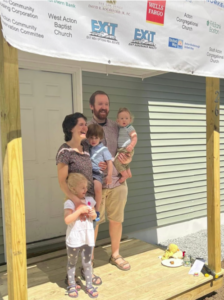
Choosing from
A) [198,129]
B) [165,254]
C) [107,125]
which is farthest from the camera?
[198,129]

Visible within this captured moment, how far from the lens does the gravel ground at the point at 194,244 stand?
4.51 m

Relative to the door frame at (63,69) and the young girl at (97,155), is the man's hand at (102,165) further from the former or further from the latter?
the door frame at (63,69)

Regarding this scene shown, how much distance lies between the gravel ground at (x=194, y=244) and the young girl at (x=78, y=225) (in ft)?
7.90

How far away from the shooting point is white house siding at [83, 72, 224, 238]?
14.7 feet

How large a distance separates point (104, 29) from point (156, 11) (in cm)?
55

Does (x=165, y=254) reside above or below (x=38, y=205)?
below

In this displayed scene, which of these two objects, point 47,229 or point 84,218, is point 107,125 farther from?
point 47,229

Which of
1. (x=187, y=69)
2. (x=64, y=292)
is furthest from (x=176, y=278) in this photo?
(x=187, y=69)

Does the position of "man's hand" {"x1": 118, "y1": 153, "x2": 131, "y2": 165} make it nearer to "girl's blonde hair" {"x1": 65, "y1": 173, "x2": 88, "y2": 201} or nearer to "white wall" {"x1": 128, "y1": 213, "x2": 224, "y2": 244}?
"girl's blonde hair" {"x1": 65, "y1": 173, "x2": 88, "y2": 201}

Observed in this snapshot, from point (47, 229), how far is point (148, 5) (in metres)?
2.90

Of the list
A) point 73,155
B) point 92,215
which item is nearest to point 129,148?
point 73,155

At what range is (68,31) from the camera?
1968 millimetres

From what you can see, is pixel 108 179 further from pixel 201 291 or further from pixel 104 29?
pixel 201 291

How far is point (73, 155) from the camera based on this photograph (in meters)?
2.51
